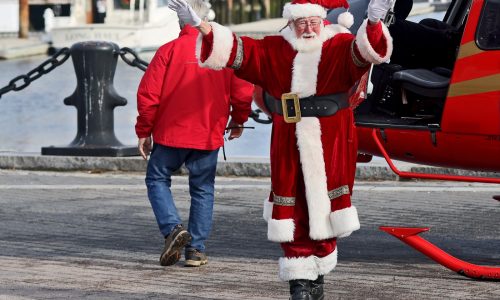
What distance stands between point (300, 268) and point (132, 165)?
6.92 m

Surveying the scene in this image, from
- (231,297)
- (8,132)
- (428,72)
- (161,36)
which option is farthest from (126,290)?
(161,36)

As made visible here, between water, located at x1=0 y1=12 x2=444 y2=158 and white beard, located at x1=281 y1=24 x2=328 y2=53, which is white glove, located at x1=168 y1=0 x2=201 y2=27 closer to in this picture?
white beard, located at x1=281 y1=24 x2=328 y2=53

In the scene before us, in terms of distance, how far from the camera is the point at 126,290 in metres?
7.79

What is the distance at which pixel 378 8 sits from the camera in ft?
21.9

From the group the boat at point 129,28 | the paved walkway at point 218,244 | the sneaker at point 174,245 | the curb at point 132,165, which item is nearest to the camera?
the paved walkway at point 218,244

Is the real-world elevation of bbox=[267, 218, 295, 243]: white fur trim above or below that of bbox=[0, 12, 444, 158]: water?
above

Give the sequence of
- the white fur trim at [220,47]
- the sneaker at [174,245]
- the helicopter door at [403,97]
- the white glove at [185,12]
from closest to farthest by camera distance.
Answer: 1. the white glove at [185,12]
2. the white fur trim at [220,47]
3. the sneaker at [174,245]
4. the helicopter door at [403,97]

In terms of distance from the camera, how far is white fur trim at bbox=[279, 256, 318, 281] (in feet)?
22.9

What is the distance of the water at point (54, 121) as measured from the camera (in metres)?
17.7

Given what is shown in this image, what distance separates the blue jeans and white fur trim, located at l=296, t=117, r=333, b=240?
1.61 meters

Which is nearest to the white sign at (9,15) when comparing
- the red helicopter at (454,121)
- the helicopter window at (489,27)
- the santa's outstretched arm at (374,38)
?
the red helicopter at (454,121)

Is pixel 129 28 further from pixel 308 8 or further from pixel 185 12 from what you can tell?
pixel 185 12

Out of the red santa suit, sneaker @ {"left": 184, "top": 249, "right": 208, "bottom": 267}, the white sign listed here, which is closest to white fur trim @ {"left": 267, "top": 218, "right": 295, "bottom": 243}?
the red santa suit

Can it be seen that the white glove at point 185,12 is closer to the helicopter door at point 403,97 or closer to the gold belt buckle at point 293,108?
the gold belt buckle at point 293,108
